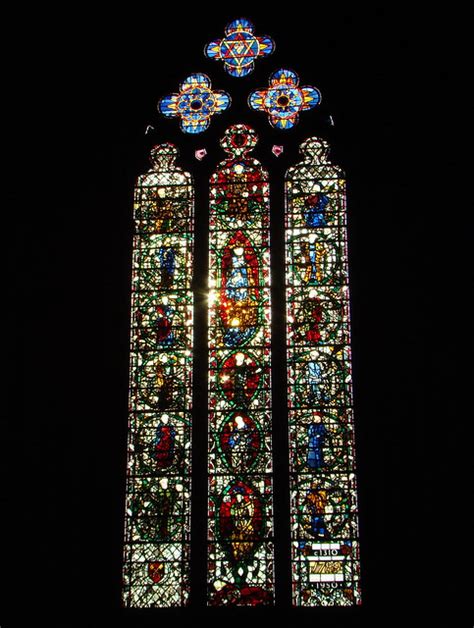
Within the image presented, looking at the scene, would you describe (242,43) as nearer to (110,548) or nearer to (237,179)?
(237,179)

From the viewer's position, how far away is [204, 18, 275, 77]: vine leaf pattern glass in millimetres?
11305

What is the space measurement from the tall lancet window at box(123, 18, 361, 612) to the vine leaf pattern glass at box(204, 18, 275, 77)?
0.04 ft

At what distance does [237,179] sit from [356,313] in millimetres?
1598

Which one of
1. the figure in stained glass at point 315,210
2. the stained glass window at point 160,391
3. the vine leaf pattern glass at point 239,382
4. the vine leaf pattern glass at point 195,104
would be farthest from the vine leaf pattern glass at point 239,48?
the figure in stained glass at point 315,210

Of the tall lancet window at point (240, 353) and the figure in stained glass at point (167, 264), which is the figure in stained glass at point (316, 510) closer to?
the tall lancet window at point (240, 353)

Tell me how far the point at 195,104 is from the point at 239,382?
2.59 meters

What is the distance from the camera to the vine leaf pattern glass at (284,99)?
1101 centimetres

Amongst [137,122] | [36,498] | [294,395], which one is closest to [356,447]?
[294,395]

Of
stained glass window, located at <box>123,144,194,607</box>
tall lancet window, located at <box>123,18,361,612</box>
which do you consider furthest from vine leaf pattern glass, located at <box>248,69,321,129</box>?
stained glass window, located at <box>123,144,194,607</box>

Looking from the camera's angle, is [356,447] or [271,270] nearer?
[356,447]

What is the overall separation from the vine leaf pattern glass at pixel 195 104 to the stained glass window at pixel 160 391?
298 millimetres

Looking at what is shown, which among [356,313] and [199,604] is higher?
[356,313]

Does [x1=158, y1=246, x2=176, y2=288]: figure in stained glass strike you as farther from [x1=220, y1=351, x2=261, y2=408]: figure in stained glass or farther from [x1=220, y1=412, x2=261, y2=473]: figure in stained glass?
[x1=220, y1=412, x2=261, y2=473]: figure in stained glass

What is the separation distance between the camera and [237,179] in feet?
Result: 35.4
